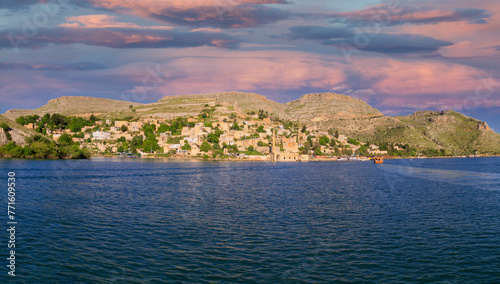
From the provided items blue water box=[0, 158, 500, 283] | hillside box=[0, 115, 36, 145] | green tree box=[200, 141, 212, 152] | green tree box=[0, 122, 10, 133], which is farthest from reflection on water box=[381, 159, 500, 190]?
green tree box=[0, 122, 10, 133]

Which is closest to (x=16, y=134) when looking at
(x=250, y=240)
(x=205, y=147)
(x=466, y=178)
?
(x=205, y=147)

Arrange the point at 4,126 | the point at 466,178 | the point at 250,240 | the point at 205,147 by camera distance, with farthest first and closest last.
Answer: the point at 205,147
the point at 4,126
the point at 466,178
the point at 250,240

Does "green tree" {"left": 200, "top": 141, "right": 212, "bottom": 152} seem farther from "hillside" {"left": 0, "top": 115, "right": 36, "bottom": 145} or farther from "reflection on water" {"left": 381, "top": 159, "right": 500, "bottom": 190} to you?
"reflection on water" {"left": 381, "top": 159, "right": 500, "bottom": 190}

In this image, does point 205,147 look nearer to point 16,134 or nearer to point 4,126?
point 16,134

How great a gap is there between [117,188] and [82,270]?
121 ft

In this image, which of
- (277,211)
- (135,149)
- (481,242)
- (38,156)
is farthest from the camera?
(135,149)

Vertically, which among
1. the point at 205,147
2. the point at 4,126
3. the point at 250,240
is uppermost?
the point at 4,126

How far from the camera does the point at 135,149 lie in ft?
607

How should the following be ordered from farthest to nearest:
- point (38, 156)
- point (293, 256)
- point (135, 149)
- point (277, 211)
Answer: point (135, 149), point (38, 156), point (277, 211), point (293, 256)

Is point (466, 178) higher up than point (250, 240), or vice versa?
point (466, 178)

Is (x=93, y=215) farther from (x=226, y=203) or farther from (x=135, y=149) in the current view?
(x=135, y=149)

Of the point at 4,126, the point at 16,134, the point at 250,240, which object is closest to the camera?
the point at 250,240

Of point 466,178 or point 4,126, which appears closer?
point 466,178

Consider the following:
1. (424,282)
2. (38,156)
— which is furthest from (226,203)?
(38,156)
